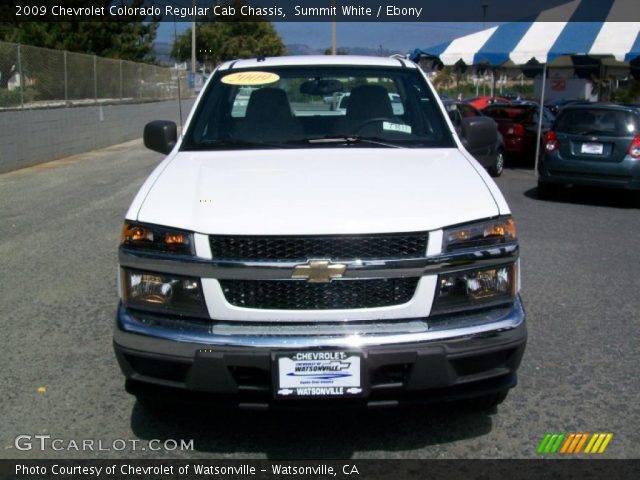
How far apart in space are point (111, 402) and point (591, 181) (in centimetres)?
879

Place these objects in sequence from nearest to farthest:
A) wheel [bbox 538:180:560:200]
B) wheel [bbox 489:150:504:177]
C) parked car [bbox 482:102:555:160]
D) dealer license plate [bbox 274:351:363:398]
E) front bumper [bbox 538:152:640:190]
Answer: dealer license plate [bbox 274:351:363:398], front bumper [bbox 538:152:640:190], wheel [bbox 538:180:560:200], wheel [bbox 489:150:504:177], parked car [bbox 482:102:555:160]

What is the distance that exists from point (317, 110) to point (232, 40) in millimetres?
48652

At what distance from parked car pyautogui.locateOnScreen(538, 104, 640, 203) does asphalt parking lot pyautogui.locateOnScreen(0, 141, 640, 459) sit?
279 cm

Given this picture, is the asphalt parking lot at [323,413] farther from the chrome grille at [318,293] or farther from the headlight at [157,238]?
the headlight at [157,238]

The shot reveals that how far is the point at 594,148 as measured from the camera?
35.3 ft

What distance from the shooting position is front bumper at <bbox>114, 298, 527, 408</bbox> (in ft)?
9.79

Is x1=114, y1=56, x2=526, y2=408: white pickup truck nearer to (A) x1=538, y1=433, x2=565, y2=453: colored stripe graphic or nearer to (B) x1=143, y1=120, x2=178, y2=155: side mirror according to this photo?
(A) x1=538, y1=433, x2=565, y2=453: colored stripe graphic

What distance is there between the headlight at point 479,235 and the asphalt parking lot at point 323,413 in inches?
39.3

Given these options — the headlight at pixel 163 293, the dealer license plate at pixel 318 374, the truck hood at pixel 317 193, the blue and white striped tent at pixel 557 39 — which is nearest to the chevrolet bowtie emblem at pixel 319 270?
the truck hood at pixel 317 193

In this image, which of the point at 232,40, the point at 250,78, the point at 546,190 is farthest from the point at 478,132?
the point at 232,40

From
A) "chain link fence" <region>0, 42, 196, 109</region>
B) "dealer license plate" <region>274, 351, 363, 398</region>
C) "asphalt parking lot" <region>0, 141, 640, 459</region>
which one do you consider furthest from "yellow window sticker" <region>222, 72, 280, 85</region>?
"chain link fence" <region>0, 42, 196, 109</region>

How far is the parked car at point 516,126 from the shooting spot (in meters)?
15.1

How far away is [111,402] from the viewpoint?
391 centimetres

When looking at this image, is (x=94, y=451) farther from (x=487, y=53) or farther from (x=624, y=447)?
(x=487, y=53)
